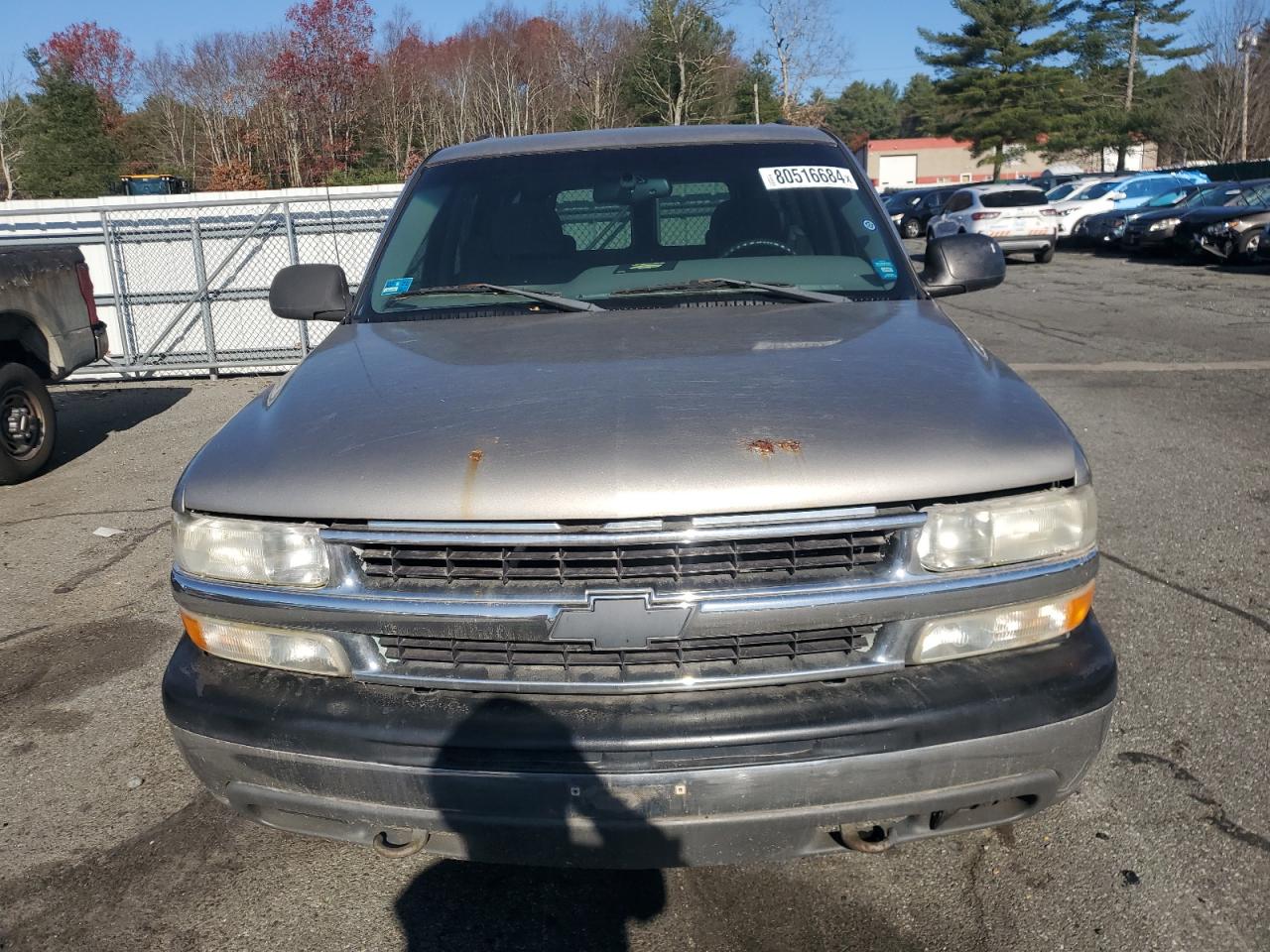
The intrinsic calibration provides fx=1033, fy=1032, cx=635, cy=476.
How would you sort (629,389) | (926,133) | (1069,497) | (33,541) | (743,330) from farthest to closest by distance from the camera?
1. (926,133)
2. (33,541)
3. (743,330)
4. (629,389)
5. (1069,497)

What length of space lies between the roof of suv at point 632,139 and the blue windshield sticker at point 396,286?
667 millimetres

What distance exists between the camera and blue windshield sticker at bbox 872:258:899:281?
11.3 ft

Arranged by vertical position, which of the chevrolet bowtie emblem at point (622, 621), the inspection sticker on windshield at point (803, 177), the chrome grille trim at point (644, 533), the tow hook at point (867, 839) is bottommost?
the tow hook at point (867, 839)

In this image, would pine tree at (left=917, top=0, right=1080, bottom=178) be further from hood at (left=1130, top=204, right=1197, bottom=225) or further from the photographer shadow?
the photographer shadow

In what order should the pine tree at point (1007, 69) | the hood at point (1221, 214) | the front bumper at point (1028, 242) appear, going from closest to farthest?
the hood at point (1221, 214)
the front bumper at point (1028, 242)
the pine tree at point (1007, 69)

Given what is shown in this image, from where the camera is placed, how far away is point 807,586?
211 centimetres

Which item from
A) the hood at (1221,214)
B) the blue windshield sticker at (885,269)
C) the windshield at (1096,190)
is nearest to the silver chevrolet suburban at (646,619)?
the blue windshield sticker at (885,269)

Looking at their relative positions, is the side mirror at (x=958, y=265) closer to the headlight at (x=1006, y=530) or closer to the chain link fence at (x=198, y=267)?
the headlight at (x=1006, y=530)

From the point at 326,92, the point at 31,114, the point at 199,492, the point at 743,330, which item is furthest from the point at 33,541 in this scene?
the point at 31,114

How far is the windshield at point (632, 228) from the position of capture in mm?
3434

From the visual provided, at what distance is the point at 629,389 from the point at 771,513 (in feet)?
1.71

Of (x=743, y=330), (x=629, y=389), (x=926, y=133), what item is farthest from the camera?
(x=926, y=133)

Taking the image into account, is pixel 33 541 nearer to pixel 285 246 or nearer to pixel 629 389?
pixel 629 389

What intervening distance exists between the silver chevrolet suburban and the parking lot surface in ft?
1.50
